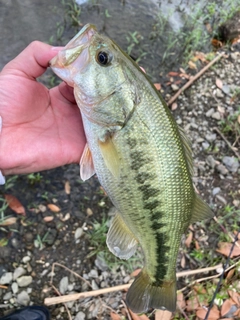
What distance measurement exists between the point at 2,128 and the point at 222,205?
254cm

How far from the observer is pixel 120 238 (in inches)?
96.8

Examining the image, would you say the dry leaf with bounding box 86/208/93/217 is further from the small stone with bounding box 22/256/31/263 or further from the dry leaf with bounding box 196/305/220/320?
the dry leaf with bounding box 196/305/220/320

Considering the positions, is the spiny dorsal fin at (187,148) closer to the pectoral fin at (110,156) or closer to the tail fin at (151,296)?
the pectoral fin at (110,156)

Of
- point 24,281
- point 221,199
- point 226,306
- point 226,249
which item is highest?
point 221,199

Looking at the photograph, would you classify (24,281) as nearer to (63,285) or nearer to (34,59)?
(63,285)

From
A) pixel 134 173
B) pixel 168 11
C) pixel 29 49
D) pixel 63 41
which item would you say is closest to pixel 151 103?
pixel 134 173

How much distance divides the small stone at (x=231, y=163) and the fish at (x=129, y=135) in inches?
80.1

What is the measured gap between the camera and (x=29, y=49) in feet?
8.25

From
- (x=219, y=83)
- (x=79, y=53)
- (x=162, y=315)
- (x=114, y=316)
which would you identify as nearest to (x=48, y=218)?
(x=114, y=316)

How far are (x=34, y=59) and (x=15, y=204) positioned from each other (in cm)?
156

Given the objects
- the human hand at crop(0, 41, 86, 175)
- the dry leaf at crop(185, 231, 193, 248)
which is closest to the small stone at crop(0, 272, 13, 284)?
the human hand at crop(0, 41, 86, 175)

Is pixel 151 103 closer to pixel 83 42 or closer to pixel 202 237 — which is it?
pixel 83 42

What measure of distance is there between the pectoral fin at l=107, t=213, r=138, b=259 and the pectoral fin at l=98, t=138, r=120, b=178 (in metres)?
0.42

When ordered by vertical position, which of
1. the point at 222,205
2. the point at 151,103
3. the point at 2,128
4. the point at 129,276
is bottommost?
the point at 129,276
